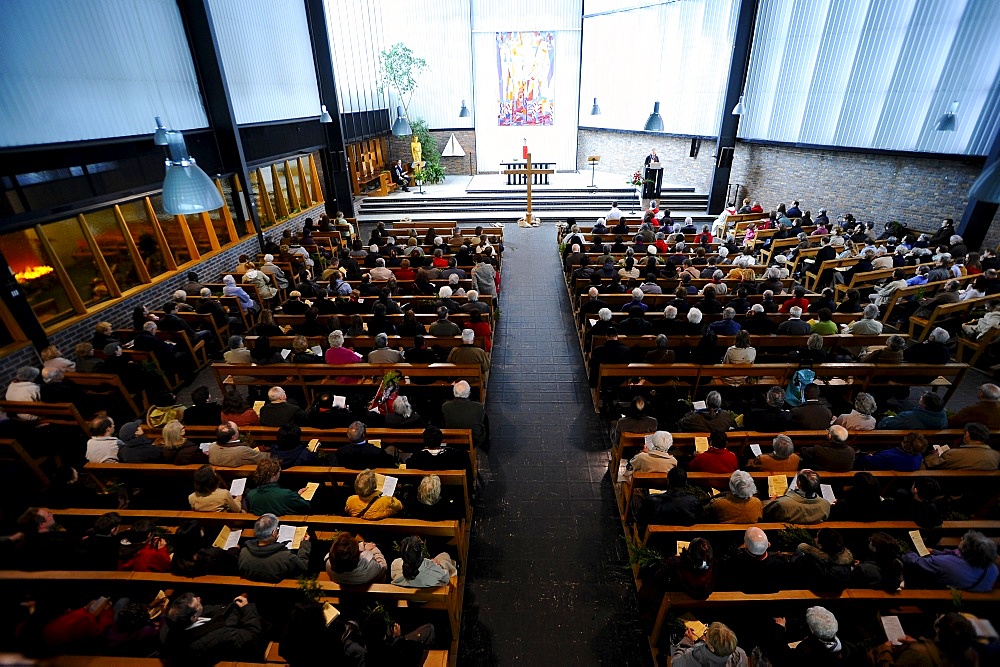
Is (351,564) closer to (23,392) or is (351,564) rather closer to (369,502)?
(369,502)

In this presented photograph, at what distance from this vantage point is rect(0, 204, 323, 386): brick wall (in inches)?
244

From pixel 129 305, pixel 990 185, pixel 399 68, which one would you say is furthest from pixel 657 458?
pixel 399 68

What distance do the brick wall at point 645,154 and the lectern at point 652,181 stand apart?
1746mm

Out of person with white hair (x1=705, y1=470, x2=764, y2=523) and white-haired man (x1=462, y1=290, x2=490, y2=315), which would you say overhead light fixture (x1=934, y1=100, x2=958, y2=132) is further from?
person with white hair (x1=705, y1=470, x2=764, y2=523)

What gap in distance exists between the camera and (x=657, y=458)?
4.20 m

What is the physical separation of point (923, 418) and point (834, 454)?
145 cm

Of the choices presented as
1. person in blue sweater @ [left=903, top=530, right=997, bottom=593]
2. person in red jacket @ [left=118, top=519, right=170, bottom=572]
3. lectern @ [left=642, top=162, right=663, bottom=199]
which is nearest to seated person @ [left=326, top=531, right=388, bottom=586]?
person in red jacket @ [left=118, top=519, right=170, bottom=572]

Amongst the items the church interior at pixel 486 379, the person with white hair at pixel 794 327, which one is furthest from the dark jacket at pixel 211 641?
the person with white hair at pixel 794 327

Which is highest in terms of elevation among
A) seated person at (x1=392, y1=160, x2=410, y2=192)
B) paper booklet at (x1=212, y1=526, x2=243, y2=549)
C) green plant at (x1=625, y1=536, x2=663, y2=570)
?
seated person at (x1=392, y1=160, x2=410, y2=192)

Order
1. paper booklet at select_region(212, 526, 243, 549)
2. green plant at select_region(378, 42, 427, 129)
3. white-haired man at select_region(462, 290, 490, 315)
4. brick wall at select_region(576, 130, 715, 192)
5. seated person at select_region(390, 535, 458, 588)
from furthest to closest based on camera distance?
green plant at select_region(378, 42, 427, 129) < brick wall at select_region(576, 130, 715, 192) < white-haired man at select_region(462, 290, 490, 315) < paper booklet at select_region(212, 526, 243, 549) < seated person at select_region(390, 535, 458, 588)

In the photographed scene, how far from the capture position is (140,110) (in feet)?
26.7

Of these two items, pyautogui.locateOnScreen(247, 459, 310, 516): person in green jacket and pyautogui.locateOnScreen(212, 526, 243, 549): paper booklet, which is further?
pyautogui.locateOnScreen(247, 459, 310, 516): person in green jacket

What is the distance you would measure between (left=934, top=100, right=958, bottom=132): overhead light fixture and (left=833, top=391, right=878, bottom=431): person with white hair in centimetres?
860

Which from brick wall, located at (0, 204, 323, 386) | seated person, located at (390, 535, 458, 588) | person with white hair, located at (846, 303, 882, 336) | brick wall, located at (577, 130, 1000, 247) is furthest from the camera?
brick wall, located at (577, 130, 1000, 247)
